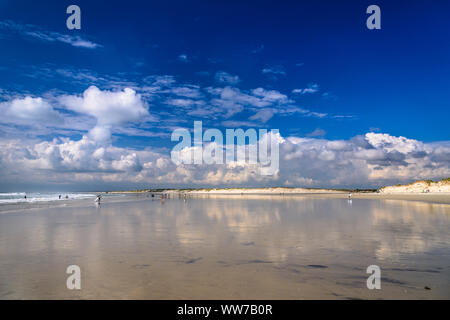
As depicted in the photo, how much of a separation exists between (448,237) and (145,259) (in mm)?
17253

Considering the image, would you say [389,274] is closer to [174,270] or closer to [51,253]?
[174,270]

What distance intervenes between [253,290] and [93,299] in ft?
15.0

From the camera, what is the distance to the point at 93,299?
781cm

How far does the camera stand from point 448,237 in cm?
1650
